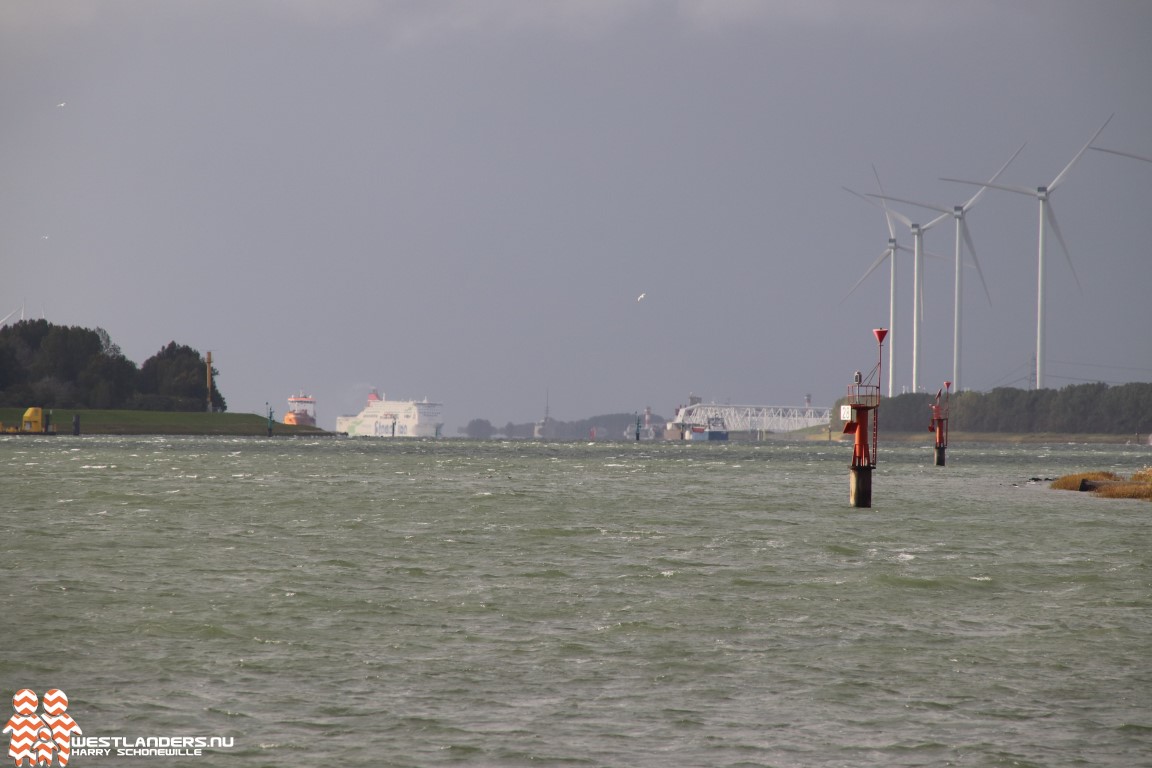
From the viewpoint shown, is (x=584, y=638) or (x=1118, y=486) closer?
(x=584, y=638)

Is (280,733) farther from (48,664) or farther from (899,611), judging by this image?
(899,611)

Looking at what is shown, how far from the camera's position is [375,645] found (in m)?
21.2

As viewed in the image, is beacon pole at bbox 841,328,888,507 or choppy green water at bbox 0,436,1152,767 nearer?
choppy green water at bbox 0,436,1152,767

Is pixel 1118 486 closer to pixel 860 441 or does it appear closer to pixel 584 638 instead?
pixel 860 441

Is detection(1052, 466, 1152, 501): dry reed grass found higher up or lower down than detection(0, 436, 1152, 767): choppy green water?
higher up

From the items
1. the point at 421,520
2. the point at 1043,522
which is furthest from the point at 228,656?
the point at 1043,522

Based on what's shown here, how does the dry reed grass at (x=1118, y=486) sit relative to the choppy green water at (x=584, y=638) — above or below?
above

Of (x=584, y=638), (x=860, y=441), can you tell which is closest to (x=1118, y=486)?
(x=860, y=441)

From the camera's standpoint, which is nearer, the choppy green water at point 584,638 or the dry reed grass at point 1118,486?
the choppy green water at point 584,638

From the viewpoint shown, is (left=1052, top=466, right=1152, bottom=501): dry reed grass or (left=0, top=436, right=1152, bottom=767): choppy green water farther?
(left=1052, top=466, right=1152, bottom=501): dry reed grass

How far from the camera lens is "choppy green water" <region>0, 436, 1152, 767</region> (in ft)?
51.5

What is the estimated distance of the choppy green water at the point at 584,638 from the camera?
15.7 meters

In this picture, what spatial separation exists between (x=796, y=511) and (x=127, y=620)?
121 ft

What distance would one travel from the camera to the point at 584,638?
72.6 feet
